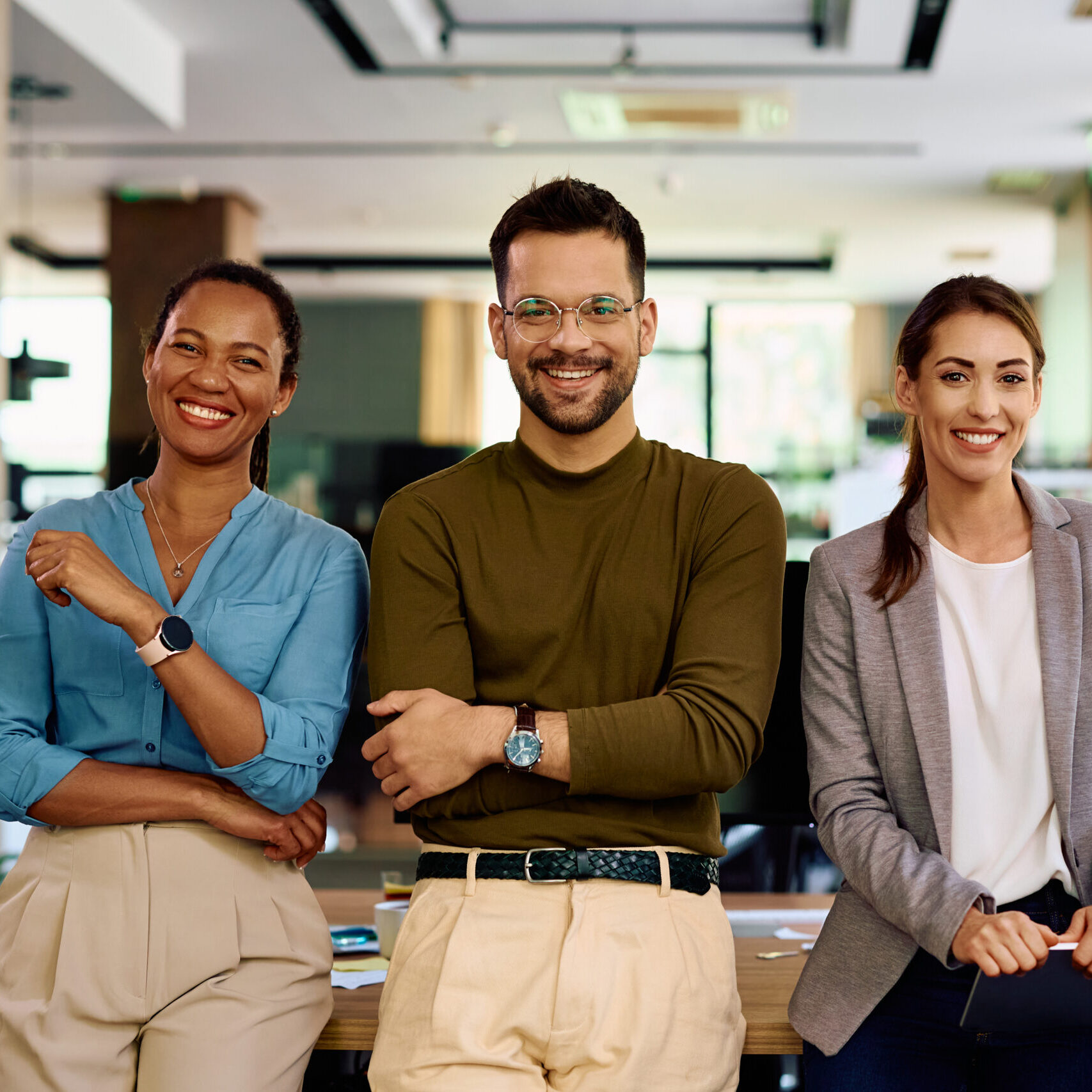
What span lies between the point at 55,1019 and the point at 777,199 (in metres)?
7.42

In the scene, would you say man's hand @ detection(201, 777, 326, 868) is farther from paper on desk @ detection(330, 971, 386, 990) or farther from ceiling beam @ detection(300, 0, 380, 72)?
ceiling beam @ detection(300, 0, 380, 72)

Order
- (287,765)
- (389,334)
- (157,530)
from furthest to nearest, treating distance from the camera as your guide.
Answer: (389,334) → (157,530) → (287,765)

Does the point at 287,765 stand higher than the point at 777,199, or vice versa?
the point at 777,199

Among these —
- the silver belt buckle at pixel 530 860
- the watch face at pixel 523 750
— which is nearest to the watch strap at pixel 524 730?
the watch face at pixel 523 750

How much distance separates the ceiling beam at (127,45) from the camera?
485 centimetres

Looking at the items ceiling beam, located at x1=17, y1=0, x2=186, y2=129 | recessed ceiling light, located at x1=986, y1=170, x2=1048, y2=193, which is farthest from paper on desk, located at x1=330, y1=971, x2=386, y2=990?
recessed ceiling light, located at x1=986, y1=170, x2=1048, y2=193

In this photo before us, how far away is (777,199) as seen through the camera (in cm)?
803

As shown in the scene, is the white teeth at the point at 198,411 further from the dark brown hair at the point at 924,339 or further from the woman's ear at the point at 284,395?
the dark brown hair at the point at 924,339

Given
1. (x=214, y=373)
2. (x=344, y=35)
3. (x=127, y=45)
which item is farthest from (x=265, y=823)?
(x=127, y=45)

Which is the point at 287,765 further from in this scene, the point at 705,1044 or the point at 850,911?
the point at 850,911

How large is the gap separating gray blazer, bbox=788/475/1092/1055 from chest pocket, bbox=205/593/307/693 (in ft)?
2.38

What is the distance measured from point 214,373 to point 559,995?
0.96 m

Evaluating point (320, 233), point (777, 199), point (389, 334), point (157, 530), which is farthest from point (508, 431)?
point (157, 530)

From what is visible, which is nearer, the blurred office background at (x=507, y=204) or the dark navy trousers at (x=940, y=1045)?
the dark navy trousers at (x=940, y=1045)
